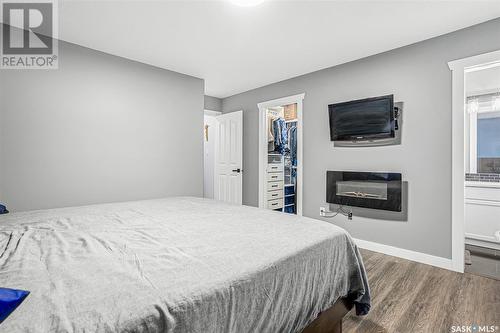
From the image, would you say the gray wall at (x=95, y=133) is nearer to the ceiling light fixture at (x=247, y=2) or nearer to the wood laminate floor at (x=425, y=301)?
the ceiling light fixture at (x=247, y=2)

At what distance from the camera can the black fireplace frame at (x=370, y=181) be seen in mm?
2879

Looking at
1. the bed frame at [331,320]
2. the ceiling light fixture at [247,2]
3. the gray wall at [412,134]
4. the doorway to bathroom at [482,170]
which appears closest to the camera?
the bed frame at [331,320]

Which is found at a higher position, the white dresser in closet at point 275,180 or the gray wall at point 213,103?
the gray wall at point 213,103

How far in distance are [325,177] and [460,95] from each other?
1.73 metres

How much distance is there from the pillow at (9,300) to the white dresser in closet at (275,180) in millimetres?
3916

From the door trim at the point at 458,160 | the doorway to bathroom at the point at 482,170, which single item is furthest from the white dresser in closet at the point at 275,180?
the doorway to bathroom at the point at 482,170

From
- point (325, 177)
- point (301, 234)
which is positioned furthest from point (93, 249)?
point (325, 177)

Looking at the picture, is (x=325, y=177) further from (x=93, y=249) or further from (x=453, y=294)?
(x=93, y=249)

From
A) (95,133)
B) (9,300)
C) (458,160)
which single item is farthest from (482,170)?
(95,133)

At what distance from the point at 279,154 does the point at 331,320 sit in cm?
358

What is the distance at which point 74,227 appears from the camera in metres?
1.59

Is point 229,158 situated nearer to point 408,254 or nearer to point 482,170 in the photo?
point 408,254

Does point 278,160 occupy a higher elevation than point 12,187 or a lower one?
higher

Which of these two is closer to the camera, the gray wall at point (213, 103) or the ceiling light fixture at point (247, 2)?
the ceiling light fixture at point (247, 2)
